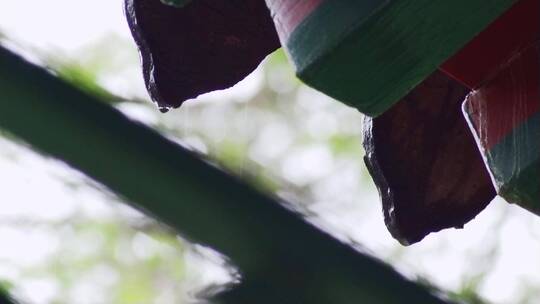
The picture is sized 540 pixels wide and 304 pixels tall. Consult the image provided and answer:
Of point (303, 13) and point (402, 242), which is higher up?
point (303, 13)

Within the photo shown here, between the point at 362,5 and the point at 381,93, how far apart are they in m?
0.07

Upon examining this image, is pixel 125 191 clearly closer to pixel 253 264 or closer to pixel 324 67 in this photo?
pixel 253 264

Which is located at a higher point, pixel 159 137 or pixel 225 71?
pixel 159 137

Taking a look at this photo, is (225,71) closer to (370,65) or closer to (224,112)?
(370,65)

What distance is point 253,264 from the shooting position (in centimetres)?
57

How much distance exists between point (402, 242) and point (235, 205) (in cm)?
40

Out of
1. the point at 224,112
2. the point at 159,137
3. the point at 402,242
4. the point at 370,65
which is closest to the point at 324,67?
the point at 370,65

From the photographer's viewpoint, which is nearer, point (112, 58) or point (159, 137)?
point (159, 137)

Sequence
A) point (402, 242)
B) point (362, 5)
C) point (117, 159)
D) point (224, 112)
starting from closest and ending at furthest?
point (117, 159) → point (362, 5) → point (402, 242) → point (224, 112)

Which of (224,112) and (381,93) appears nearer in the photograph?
(381,93)

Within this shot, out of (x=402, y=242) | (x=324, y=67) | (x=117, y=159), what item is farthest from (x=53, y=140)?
(x=402, y=242)

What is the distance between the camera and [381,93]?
0.72 m

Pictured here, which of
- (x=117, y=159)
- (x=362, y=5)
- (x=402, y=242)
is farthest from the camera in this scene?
(x=402, y=242)

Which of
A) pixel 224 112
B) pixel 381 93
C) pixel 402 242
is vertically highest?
pixel 381 93
